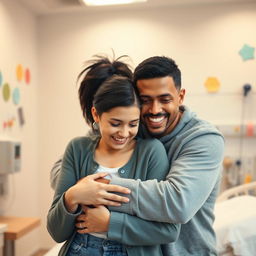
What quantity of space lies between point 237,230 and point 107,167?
1.27 metres

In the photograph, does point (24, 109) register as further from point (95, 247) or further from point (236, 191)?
point (95, 247)

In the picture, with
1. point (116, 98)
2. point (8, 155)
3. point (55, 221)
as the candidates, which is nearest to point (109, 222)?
point (55, 221)

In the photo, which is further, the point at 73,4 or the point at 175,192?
the point at 73,4

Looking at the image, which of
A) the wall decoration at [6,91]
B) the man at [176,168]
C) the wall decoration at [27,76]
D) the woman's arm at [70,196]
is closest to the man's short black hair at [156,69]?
the man at [176,168]

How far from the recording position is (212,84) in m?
3.16

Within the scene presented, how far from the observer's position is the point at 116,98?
985 mm

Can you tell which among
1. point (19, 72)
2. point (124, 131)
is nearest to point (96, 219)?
point (124, 131)

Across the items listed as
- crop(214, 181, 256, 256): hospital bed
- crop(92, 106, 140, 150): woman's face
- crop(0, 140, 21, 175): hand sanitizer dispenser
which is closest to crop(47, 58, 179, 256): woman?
crop(92, 106, 140, 150): woman's face

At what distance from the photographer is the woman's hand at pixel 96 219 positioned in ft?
3.09

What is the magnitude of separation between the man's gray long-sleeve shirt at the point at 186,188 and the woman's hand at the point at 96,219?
0.12 feet

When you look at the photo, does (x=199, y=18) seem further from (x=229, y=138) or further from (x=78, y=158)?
(x=78, y=158)

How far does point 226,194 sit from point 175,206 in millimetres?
2026

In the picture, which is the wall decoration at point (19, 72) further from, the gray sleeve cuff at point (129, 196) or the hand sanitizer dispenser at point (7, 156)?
the gray sleeve cuff at point (129, 196)

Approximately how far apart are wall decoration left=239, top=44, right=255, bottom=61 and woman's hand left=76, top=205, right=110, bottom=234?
8.73 feet
